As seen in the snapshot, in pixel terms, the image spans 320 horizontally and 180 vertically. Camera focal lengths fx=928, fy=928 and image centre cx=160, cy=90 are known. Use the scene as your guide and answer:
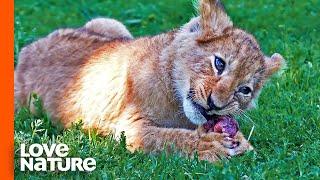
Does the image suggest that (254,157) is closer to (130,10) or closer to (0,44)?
(0,44)

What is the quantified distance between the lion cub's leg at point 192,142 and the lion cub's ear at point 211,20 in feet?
2.31

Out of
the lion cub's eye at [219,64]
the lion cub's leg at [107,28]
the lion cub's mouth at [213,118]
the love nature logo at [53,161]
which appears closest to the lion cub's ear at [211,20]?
the lion cub's eye at [219,64]

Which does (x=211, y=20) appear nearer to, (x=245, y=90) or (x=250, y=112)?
(x=245, y=90)

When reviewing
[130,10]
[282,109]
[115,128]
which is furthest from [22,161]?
[130,10]

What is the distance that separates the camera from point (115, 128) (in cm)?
699

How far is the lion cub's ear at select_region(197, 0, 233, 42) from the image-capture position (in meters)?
6.71

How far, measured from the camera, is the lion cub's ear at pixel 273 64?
270 inches

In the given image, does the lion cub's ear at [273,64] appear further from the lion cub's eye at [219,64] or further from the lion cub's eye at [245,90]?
the lion cub's eye at [219,64]

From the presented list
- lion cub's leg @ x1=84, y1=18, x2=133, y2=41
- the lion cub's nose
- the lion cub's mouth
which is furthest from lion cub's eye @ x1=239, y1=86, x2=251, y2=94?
lion cub's leg @ x1=84, y1=18, x2=133, y2=41

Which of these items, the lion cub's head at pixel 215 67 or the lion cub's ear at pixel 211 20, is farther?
the lion cub's ear at pixel 211 20

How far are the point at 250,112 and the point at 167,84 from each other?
959 mm

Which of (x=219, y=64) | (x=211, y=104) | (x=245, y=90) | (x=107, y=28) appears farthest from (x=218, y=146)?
(x=107, y=28)

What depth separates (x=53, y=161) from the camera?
6164 mm

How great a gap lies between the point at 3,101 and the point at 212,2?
169 centimetres
